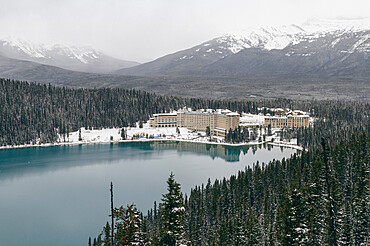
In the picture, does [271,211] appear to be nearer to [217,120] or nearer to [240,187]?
[240,187]

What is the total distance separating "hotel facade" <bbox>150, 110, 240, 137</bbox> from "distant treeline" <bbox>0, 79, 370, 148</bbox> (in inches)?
317

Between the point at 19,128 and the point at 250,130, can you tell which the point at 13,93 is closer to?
the point at 19,128

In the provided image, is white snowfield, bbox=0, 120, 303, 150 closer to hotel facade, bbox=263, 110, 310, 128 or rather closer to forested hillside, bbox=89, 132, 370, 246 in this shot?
hotel facade, bbox=263, 110, 310, 128

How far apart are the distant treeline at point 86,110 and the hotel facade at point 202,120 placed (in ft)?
26.4

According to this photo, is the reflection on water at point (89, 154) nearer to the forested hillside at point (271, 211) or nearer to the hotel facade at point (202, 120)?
the hotel facade at point (202, 120)

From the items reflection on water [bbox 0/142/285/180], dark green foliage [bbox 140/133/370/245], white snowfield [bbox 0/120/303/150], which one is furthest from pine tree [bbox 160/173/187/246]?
white snowfield [bbox 0/120/303/150]

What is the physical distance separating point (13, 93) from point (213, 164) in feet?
266

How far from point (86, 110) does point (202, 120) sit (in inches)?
1584

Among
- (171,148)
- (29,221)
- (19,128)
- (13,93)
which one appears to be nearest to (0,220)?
(29,221)

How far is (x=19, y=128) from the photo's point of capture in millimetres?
119188

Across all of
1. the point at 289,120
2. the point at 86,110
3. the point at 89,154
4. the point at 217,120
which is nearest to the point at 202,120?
the point at 217,120

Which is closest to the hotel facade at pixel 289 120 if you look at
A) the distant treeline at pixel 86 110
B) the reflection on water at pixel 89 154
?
the distant treeline at pixel 86 110

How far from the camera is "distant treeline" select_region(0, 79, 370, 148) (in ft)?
384

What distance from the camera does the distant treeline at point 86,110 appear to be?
384 feet
